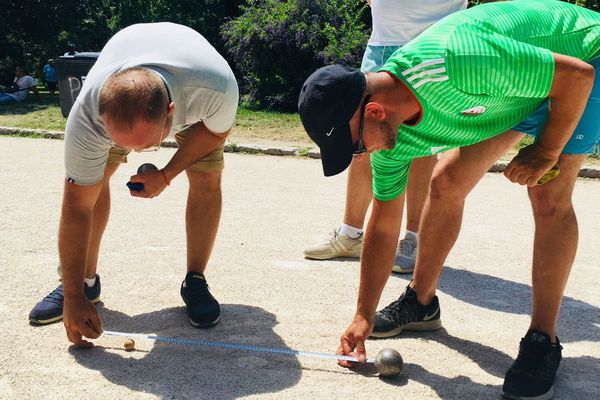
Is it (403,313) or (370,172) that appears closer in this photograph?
(403,313)

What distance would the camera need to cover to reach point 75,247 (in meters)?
3.20

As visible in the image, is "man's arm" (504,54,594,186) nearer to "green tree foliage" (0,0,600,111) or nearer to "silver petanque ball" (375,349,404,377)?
"silver petanque ball" (375,349,404,377)


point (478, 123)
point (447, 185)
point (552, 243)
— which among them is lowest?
point (552, 243)

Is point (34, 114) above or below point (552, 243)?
below

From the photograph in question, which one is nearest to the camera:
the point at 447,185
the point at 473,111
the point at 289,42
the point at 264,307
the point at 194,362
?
the point at 473,111

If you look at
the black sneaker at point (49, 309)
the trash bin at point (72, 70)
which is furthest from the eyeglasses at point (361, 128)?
the trash bin at point (72, 70)

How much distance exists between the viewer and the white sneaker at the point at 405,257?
4.64 metres

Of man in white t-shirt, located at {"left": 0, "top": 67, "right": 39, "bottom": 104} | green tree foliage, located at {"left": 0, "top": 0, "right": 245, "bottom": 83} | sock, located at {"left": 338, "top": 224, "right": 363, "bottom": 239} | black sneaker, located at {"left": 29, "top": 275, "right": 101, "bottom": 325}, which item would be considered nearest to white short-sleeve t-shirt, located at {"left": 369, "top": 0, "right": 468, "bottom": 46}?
sock, located at {"left": 338, "top": 224, "right": 363, "bottom": 239}

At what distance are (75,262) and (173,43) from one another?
3.65ft

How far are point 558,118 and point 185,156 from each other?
173 cm

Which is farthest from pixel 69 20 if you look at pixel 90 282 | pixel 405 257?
pixel 90 282

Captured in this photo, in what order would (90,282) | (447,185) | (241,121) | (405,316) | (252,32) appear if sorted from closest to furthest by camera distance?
1. (447,185)
2. (405,316)
3. (90,282)
4. (241,121)
5. (252,32)

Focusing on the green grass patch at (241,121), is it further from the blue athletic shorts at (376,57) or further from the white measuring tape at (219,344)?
the white measuring tape at (219,344)

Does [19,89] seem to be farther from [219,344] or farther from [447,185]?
[447,185]
